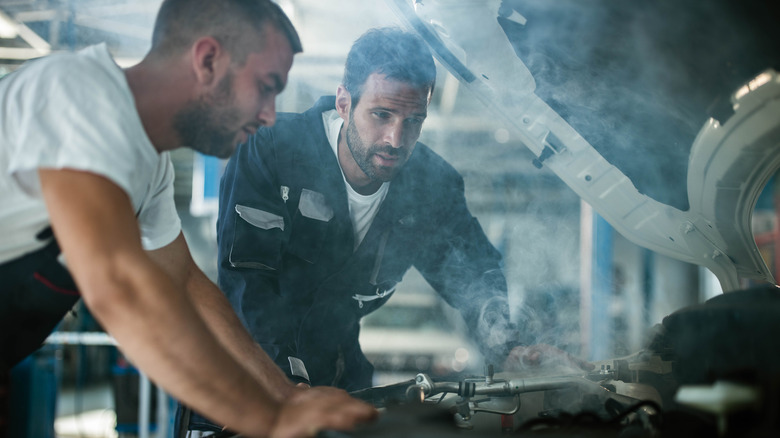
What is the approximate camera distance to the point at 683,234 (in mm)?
1392

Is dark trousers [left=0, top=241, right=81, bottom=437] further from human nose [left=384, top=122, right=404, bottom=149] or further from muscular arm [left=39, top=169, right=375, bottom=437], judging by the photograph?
human nose [left=384, top=122, right=404, bottom=149]

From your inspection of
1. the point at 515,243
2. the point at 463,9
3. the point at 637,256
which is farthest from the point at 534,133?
the point at 637,256

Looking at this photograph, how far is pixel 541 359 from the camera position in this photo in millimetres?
1446

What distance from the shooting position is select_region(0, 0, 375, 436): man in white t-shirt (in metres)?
0.71

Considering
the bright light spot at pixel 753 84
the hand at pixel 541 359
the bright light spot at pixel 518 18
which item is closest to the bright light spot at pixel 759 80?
the bright light spot at pixel 753 84

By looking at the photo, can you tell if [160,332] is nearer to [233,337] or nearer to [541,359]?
[233,337]

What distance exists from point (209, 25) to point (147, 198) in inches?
15.4

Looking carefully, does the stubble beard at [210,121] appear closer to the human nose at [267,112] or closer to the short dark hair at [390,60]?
the human nose at [267,112]

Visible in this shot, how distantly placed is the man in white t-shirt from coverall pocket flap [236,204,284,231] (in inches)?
11.0

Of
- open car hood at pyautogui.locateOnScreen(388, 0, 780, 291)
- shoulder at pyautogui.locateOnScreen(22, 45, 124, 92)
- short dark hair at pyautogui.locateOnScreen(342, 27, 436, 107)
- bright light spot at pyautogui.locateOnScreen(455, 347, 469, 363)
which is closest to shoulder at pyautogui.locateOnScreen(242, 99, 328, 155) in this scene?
short dark hair at pyautogui.locateOnScreen(342, 27, 436, 107)

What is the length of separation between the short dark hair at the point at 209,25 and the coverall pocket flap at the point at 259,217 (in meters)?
0.59

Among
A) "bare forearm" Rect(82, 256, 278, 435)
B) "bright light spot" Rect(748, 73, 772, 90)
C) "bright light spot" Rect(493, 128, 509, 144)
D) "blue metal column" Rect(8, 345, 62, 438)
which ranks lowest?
"blue metal column" Rect(8, 345, 62, 438)

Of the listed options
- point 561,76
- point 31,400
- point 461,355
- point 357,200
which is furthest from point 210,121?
point 461,355

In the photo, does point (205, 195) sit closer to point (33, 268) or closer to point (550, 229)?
point (550, 229)
